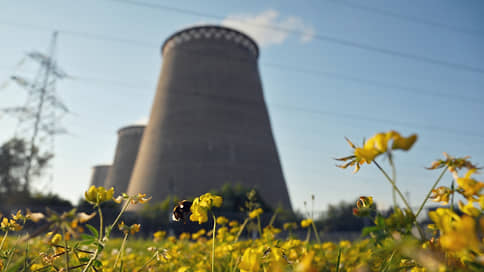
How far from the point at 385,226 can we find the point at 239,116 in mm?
11744

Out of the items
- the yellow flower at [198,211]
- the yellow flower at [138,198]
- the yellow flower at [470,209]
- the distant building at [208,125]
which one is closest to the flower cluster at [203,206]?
the yellow flower at [198,211]

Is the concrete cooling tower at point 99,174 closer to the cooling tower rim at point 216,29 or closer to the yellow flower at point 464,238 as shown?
the cooling tower rim at point 216,29

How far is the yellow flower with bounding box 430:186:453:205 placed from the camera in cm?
54

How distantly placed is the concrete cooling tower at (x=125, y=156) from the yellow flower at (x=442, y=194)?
57.1 feet

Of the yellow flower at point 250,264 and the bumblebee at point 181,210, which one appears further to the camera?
the bumblebee at point 181,210

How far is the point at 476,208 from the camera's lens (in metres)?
0.44

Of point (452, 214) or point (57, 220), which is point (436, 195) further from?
point (57, 220)

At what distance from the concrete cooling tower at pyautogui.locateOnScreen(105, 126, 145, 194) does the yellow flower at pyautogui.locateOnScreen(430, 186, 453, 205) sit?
1739cm

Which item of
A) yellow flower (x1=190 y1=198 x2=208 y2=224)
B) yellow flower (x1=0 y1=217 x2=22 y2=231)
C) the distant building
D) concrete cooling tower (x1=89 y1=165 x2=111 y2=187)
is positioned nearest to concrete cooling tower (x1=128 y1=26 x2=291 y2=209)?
the distant building

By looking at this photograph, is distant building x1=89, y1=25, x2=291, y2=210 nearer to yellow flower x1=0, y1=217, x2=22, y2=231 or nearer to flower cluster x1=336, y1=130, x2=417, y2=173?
yellow flower x1=0, y1=217, x2=22, y2=231

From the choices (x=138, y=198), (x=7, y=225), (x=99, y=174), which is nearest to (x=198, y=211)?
(x=138, y=198)

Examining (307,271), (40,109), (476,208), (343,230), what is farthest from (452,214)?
(40,109)

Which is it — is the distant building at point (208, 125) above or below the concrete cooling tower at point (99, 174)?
above

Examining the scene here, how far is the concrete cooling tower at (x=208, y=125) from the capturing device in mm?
11008
